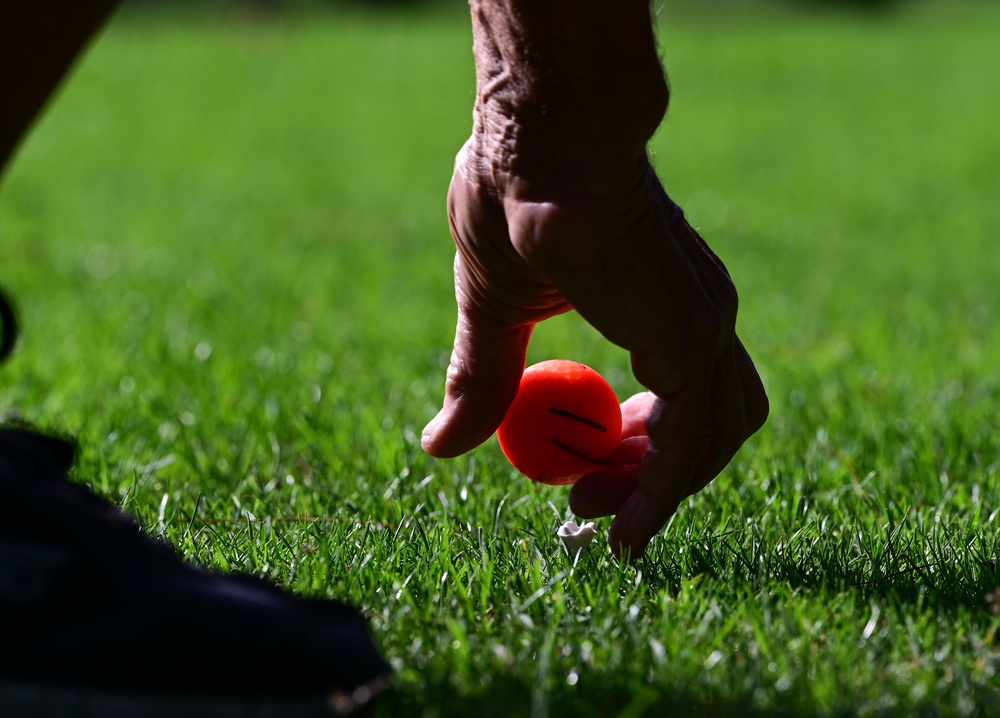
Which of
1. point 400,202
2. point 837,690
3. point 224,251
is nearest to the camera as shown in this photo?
point 837,690

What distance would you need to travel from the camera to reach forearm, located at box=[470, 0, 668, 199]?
1641mm

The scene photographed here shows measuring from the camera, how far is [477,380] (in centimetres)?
191

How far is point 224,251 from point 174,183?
2103 mm

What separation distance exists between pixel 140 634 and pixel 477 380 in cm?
71

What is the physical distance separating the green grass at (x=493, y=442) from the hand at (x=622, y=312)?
20cm

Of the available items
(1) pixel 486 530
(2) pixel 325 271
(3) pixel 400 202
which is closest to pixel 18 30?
(1) pixel 486 530

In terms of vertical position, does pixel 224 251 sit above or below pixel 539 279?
below

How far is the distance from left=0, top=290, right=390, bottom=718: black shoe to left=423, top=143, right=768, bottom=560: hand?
516 millimetres

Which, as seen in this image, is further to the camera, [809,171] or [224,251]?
[809,171]

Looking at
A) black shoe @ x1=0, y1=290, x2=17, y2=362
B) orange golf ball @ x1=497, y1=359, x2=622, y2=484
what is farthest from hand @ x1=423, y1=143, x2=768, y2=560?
black shoe @ x1=0, y1=290, x2=17, y2=362

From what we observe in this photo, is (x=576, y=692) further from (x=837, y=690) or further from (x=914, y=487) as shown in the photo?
(x=914, y=487)

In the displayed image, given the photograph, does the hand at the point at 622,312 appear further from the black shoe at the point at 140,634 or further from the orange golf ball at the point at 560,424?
the black shoe at the point at 140,634

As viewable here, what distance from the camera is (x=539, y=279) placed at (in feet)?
5.77

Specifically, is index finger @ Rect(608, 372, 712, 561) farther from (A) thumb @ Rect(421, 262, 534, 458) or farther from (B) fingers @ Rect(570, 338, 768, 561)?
(A) thumb @ Rect(421, 262, 534, 458)
